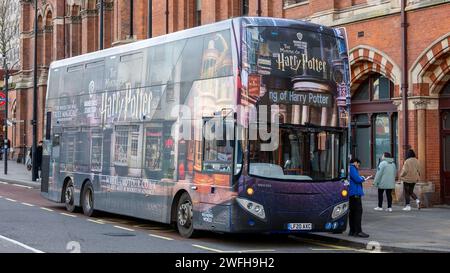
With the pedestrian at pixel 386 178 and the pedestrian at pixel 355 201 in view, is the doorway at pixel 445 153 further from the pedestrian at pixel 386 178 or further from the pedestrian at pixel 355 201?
the pedestrian at pixel 355 201

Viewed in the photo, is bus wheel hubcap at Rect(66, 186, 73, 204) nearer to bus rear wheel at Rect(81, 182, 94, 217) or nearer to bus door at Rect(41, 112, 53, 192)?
bus rear wheel at Rect(81, 182, 94, 217)

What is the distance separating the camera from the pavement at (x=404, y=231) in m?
13.6

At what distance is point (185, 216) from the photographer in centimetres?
1462

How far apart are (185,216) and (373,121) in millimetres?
10775

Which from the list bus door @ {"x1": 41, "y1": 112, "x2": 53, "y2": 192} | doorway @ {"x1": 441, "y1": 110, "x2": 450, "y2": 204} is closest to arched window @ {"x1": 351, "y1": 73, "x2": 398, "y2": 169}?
doorway @ {"x1": 441, "y1": 110, "x2": 450, "y2": 204}

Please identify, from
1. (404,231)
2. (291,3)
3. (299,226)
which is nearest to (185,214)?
(299,226)

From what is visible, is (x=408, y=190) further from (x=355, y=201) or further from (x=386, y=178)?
(x=355, y=201)

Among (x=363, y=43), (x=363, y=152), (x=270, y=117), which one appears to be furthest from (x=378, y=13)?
(x=270, y=117)

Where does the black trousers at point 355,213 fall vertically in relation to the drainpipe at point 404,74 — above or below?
below

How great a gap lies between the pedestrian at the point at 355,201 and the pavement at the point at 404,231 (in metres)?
0.25

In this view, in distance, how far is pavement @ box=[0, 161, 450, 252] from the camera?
1356 cm

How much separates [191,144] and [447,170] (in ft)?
33.1

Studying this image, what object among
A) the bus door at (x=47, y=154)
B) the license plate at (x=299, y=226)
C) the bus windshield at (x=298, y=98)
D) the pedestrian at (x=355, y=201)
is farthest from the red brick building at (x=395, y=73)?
the bus door at (x=47, y=154)

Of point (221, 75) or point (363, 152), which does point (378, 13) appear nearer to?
point (363, 152)
